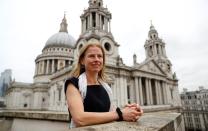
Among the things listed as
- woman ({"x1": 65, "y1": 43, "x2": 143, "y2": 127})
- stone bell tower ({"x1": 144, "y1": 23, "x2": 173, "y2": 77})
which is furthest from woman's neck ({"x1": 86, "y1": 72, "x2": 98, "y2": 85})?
stone bell tower ({"x1": 144, "y1": 23, "x2": 173, "y2": 77})

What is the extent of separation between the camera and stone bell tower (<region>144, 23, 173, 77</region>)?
46844 mm

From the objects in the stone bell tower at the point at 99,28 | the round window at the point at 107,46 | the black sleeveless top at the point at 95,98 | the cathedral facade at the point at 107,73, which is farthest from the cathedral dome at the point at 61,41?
the black sleeveless top at the point at 95,98

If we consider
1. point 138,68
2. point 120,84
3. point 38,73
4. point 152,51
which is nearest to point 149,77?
point 138,68

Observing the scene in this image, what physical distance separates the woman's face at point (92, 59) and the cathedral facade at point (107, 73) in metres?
20.8

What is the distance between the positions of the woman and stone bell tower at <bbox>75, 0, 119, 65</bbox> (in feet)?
78.7

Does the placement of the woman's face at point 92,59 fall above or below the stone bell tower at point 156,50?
below

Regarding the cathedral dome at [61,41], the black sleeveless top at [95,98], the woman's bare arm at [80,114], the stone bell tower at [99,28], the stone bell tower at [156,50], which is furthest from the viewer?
the cathedral dome at [61,41]

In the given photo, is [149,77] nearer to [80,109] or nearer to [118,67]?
[118,67]

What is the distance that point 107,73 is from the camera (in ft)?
86.9

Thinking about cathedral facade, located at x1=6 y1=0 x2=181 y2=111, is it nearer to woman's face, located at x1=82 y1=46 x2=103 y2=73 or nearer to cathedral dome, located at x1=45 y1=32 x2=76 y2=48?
cathedral dome, located at x1=45 y1=32 x2=76 y2=48

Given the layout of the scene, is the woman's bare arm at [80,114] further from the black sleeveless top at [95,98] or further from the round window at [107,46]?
the round window at [107,46]

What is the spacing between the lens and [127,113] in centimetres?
204

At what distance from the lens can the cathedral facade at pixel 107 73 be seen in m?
28.4

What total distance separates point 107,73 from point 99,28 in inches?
357
